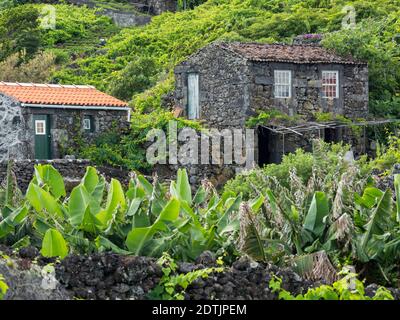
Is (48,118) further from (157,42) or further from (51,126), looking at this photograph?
(157,42)

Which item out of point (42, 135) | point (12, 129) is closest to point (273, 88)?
point (42, 135)

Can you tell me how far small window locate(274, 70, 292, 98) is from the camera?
40.8m

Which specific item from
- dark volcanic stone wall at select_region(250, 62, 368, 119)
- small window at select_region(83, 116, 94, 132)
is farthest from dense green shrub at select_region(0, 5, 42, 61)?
dark volcanic stone wall at select_region(250, 62, 368, 119)

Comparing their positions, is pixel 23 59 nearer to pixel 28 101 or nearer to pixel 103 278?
pixel 28 101

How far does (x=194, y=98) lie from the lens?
4228cm

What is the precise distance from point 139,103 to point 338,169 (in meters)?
17.8

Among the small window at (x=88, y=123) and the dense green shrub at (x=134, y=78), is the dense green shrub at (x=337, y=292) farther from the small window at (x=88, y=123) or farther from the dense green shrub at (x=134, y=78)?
the dense green shrub at (x=134, y=78)

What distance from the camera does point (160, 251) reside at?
65.3 ft

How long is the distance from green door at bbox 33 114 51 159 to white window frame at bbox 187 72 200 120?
14.0ft

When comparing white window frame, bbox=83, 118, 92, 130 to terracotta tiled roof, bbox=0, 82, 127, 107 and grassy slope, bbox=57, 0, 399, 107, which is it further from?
grassy slope, bbox=57, 0, 399, 107

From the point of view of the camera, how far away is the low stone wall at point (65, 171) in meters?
36.7

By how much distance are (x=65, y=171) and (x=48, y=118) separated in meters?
2.97

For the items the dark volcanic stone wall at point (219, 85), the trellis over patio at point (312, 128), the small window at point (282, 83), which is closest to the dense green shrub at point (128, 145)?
the dark volcanic stone wall at point (219, 85)
